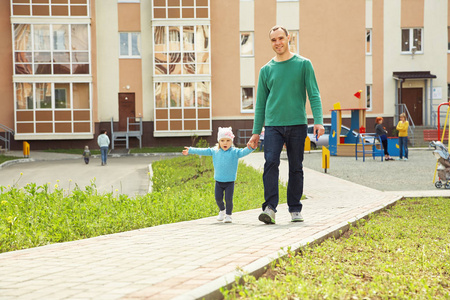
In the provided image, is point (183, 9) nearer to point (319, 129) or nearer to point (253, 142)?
point (253, 142)

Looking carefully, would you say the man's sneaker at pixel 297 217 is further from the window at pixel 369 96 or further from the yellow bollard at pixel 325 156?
the window at pixel 369 96

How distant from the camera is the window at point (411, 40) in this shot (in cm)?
4034

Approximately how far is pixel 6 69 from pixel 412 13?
80.0ft

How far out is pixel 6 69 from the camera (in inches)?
1516

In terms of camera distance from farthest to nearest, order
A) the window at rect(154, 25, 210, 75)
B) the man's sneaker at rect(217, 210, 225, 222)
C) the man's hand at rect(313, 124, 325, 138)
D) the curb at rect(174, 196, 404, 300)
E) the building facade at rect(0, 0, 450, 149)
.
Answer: the window at rect(154, 25, 210, 75)
the building facade at rect(0, 0, 450, 149)
the man's sneaker at rect(217, 210, 225, 222)
the man's hand at rect(313, 124, 325, 138)
the curb at rect(174, 196, 404, 300)

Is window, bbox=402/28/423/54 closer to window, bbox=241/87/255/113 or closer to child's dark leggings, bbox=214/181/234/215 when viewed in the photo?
window, bbox=241/87/255/113

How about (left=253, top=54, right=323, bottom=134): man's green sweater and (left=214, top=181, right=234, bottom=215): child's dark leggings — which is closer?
(left=253, top=54, right=323, bottom=134): man's green sweater

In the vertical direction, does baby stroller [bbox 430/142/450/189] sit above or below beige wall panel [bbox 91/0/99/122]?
below

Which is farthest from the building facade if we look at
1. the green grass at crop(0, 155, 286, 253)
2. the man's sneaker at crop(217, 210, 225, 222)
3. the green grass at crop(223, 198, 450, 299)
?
the green grass at crop(223, 198, 450, 299)

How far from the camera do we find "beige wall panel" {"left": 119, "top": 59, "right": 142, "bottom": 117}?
39.2 meters

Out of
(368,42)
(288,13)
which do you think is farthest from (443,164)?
(368,42)

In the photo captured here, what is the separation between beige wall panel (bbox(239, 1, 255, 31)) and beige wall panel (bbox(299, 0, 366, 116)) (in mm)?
2953

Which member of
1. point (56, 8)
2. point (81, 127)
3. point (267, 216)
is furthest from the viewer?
point (81, 127)

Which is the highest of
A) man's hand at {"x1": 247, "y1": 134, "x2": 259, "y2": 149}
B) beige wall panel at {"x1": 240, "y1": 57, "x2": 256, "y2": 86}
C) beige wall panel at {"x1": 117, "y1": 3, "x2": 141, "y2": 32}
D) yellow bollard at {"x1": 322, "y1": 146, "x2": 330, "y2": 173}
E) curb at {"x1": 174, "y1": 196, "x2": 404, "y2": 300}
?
beige wall panel at {"x1": 117, "y1": 3, "x2": 141, "y2": 32}
